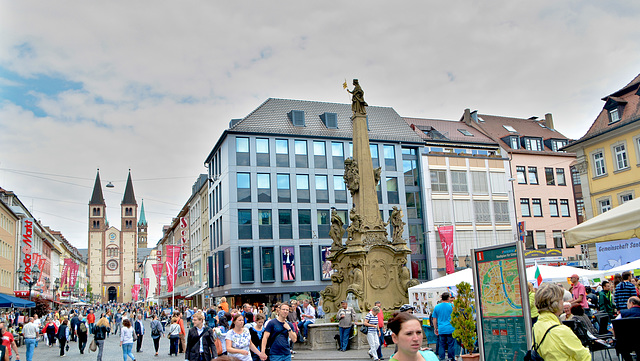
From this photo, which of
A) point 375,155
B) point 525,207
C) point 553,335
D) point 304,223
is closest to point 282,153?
point 304,223

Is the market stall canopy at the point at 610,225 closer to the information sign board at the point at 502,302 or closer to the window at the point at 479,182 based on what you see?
the information sign board at the point at 502,302

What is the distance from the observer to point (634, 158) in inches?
1261

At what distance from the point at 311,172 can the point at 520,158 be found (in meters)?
20.8

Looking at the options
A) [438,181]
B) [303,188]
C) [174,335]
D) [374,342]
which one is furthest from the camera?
[438,181]

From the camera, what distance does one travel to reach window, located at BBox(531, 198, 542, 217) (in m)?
54.8

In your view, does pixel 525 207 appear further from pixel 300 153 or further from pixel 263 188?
pixel 263 188

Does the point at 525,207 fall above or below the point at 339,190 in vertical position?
below

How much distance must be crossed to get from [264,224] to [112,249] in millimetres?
119774

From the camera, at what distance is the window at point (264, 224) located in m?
47.6

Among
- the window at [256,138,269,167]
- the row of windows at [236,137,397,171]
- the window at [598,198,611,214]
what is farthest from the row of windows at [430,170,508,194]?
the window at [598,198,611,214]

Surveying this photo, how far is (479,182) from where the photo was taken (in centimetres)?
5422

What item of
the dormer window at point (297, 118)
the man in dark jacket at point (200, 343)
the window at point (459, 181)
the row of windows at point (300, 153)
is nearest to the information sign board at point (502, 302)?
the man in dark jacket at point (200, 343)

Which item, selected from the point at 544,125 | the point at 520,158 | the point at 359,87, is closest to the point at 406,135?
the point at 520,158

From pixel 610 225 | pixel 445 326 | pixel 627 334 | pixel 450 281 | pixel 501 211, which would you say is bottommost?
pixel 445 326
